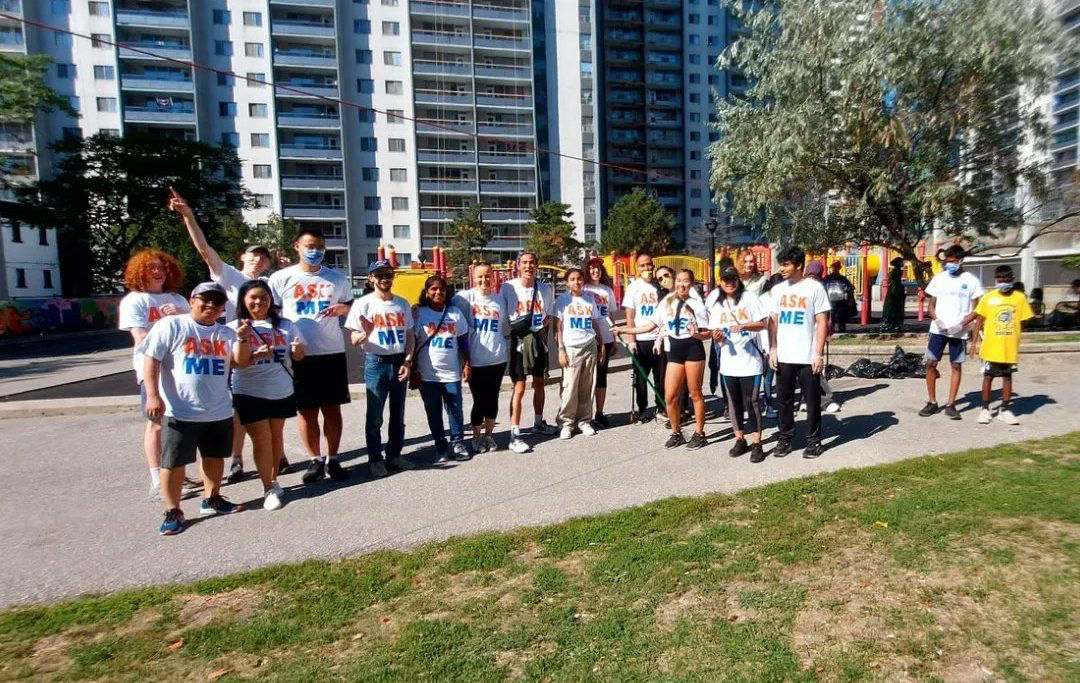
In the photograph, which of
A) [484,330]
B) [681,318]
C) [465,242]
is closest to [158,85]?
[465,242]

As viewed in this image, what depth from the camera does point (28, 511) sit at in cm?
480

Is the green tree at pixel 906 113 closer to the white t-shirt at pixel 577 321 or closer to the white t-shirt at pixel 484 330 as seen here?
the white t-shirt at pixel 577 321

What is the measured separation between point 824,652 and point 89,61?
7470 centimetres

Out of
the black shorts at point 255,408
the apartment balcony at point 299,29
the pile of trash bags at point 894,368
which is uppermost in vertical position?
the apartment balcony at point 299,29

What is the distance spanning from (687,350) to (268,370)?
3.72 metres

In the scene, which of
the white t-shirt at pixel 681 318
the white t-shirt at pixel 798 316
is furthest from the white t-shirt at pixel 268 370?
the white t-shirt at pixel 798 316

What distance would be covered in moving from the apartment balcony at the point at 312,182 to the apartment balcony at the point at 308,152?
1.85m

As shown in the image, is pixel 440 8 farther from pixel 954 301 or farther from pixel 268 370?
pixel 268 370

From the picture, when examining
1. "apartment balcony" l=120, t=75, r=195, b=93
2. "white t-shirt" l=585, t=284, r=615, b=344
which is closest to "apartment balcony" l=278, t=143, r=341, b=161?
"apartment balcony" l=120, t=75, r=195, b=93

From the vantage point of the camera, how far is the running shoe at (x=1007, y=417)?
6.27 meters

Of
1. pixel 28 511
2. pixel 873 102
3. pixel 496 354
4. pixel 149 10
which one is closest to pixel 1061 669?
pixel 496 354

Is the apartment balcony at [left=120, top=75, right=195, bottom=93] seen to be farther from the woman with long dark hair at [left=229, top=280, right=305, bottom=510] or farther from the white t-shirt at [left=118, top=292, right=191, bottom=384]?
the woman with long dark hair at [left=229, top=280, right=305, bottom=510]

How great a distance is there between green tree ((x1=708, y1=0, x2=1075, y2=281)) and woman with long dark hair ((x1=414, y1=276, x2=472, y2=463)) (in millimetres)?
10380

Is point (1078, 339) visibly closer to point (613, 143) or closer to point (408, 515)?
point (408, 515)
